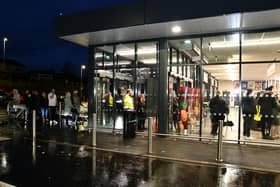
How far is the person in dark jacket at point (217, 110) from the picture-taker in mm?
10281

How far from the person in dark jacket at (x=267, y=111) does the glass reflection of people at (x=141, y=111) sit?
16.1ft

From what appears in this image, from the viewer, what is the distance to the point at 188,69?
10953 mm

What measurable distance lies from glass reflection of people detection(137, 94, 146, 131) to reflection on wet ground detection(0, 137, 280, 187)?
149 inches

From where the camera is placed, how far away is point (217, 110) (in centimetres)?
1039

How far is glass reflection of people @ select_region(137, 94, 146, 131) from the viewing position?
11477 millimetres

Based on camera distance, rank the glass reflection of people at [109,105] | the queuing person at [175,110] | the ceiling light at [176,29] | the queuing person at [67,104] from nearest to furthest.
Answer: the ceiling light at [176,29] < the queuing person at [175,110] < the glass reflection of people at [109,105] < the queuing person at [67,104]

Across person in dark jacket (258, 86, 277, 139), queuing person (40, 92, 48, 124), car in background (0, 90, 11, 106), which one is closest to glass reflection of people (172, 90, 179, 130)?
person in dark jacket (258, 86, 277, 139)

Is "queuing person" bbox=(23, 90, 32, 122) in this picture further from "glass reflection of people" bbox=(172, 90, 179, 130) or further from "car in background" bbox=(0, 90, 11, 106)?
"car in background" bbox=(0, 90, 11, 106)

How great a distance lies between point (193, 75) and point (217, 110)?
72.0 inches

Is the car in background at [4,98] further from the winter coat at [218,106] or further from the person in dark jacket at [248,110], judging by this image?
the person in dark jacket at [248,110]

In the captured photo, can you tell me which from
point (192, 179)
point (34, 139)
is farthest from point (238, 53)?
point (34, 139)

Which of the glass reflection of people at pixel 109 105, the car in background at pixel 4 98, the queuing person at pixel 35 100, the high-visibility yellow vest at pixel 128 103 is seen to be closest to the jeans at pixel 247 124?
the high-visibility yellow vest at pixel 128 103

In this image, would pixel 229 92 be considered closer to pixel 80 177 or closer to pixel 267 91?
pixel 267 91

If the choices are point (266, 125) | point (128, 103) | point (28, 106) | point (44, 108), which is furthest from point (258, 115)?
point (28, 106)
